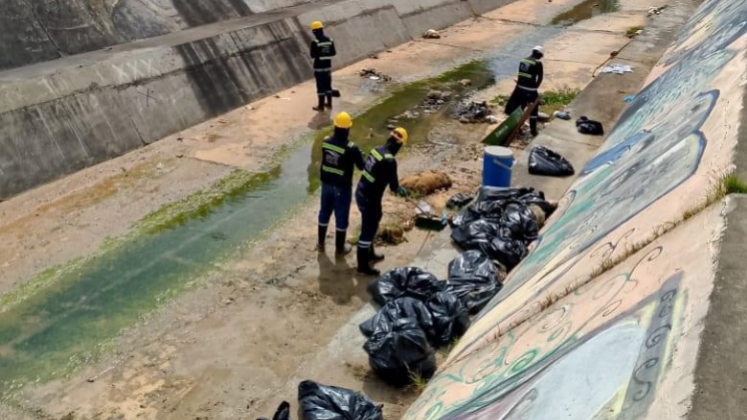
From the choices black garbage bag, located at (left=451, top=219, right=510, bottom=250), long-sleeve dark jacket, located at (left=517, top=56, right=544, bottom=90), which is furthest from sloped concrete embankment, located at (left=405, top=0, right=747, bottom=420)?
long-sleeve dark jacket, located at (left=517, top=56, right=544, bottom=90)

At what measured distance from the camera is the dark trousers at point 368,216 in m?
8.14

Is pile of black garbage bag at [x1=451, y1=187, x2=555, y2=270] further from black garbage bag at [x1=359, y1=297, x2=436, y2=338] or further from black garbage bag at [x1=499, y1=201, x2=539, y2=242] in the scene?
black garbage bag at [x1=359, y1=297, x2=436, y2=338]

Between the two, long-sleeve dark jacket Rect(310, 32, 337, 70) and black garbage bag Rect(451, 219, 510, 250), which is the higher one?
long-sleeve dark jacket Rect(310, 32, 337, 70)

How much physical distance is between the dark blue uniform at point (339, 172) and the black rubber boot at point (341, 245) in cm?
8

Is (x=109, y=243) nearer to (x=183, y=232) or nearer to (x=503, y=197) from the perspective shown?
(x=183, y=232)

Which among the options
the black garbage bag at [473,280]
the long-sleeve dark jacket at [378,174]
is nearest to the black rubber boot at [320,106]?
the long-sleeve dark jacket at [378,174]

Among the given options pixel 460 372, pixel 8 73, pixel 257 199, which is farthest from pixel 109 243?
pixel 460 372

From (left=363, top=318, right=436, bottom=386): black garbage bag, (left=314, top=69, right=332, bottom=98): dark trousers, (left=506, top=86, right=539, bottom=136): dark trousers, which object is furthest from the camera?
(left=314, top=69, right=332, bottom=98): dark trousers

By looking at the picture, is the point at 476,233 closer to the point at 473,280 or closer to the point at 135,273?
the point at 473,280

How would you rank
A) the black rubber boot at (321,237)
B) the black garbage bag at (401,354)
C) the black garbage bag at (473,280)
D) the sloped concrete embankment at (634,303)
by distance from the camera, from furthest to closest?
the black rubber boot at (321,237) → the black garbage bag at (473,280) → the black garbage bag at (401,354) → the sloped concrete embankment at (634,303)

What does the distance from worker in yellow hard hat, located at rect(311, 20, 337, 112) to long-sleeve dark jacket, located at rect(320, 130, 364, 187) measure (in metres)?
5.84

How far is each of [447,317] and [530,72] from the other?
6980mm

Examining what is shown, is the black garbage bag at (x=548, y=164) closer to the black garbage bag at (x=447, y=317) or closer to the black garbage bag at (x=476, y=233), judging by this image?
the black garbage bag at (x=476, y=233)

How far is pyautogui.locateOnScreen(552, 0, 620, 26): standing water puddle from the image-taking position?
82.4 feet
